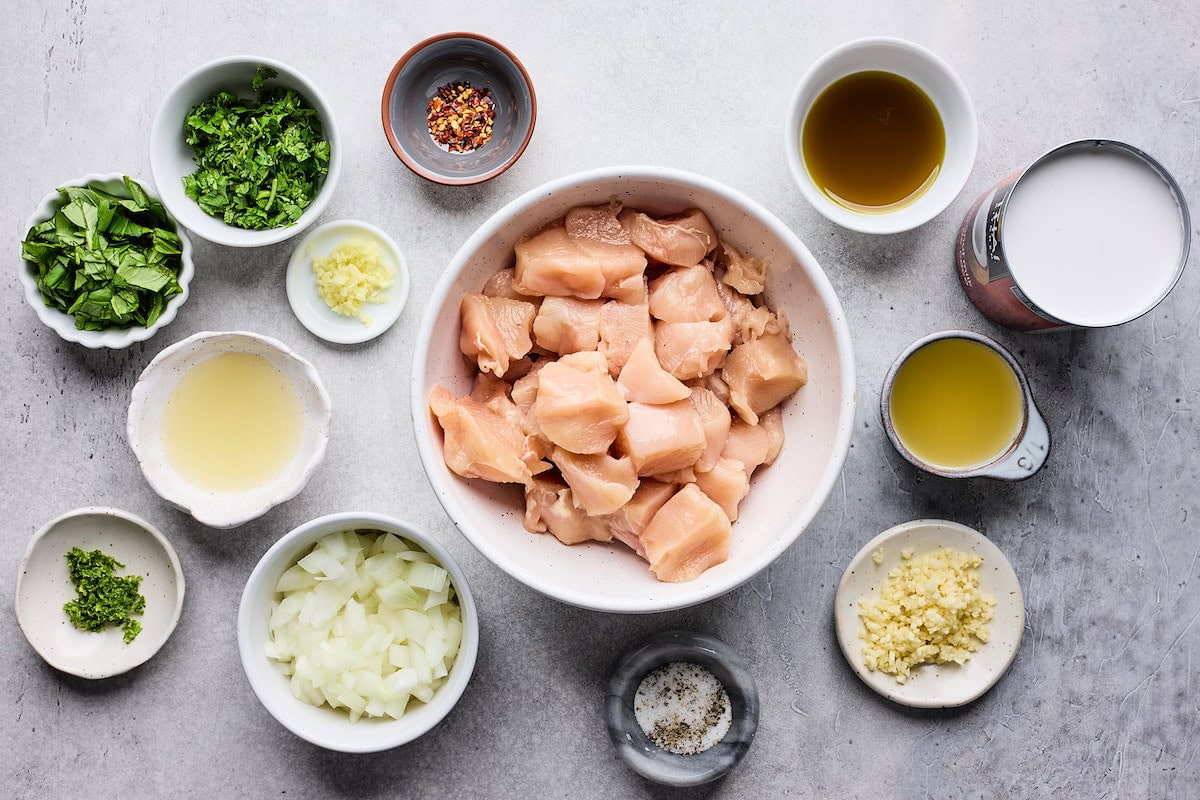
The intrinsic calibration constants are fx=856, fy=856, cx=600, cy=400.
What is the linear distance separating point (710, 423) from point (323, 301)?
3.79ft

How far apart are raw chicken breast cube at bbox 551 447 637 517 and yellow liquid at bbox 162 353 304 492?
89 centimetres

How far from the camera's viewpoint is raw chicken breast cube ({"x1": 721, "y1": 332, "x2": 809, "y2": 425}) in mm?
1950

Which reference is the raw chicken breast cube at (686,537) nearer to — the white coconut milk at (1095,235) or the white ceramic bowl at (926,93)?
the white ceramic bowl at (926,93)

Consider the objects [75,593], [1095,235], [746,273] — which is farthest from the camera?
[75,593]

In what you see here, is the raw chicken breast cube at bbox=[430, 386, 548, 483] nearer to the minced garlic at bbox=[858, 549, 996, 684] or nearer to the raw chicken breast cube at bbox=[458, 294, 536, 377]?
the raw chicken breast cube at bbox=[458, 294, 536, 377]

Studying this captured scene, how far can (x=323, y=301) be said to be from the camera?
2365 millimetres

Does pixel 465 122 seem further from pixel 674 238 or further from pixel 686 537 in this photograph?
pixel 686 537

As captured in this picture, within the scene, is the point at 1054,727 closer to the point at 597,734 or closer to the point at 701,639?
the point at 701,639

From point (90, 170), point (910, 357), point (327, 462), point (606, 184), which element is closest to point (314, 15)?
point (90, 170)

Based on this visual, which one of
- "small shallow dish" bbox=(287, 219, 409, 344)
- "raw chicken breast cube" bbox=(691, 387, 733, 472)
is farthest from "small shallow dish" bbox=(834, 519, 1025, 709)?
"small shallow dish" bbox=(287, 219, 409, 344)

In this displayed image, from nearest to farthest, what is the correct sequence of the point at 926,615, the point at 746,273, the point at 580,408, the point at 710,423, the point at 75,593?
the point at 580,408
the point at 710,423
the point at 746,273
the point at 926,615
the point at 75,593

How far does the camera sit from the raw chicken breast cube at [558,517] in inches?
76.9

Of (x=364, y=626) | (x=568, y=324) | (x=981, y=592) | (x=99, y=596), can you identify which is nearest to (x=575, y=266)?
(x=568, y=324)

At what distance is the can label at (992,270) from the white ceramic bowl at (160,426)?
1.74 meters
